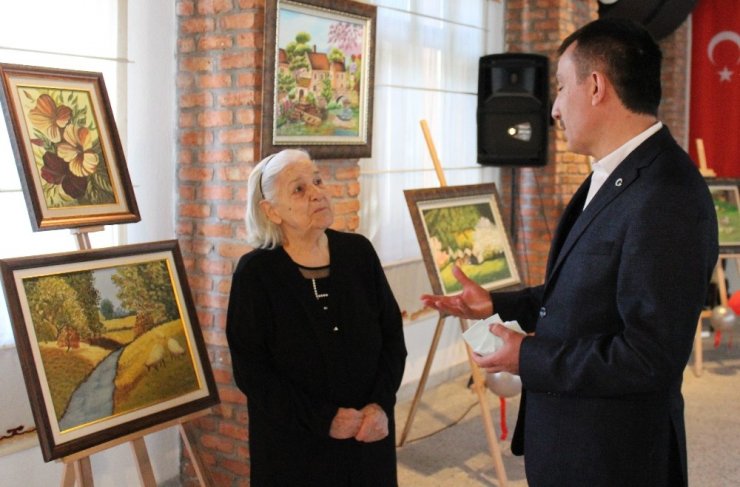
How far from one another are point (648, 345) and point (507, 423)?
3175mm

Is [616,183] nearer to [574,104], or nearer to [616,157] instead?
[616,157]

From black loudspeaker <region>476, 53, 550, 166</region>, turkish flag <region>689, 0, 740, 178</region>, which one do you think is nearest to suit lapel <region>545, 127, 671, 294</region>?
black loudspeaker <region>476, 53, 550, 166</region>

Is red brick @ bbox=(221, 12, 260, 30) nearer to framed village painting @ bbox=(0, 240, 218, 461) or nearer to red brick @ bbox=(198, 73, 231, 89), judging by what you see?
red brick @ bbox=(198, 73, 231, 89)

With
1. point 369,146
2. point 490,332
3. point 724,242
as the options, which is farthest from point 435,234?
point 724,242

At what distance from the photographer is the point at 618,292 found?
158cm

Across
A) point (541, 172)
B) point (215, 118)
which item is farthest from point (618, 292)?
point (541, 172)

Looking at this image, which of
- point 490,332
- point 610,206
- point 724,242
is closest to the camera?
point 610,206

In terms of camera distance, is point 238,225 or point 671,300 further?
point 238,225

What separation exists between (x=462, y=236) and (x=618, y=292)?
2487mm

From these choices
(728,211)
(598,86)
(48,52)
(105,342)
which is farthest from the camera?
(728,211)

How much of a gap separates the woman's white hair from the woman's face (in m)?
0.02

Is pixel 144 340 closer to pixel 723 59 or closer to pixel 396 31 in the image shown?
pixel 396 31

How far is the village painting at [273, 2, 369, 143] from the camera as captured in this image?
328 cm

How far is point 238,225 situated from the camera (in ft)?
10.8
